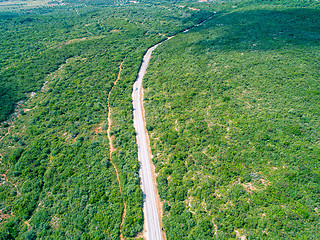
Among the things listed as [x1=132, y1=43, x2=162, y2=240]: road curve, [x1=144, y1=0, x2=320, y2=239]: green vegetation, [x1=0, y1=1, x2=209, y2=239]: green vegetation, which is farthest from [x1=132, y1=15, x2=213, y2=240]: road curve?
[x1=144, y1=0, x2=320, y2=239]: green vegetation

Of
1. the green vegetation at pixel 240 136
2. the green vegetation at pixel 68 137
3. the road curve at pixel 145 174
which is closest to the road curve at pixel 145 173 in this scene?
the road curve at pixel 145 174

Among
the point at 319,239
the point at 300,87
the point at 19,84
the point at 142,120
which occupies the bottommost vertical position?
the point at 319,239

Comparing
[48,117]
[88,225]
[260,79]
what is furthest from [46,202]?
[260,79]

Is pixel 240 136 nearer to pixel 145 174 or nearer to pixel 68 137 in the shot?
pixel 145 174

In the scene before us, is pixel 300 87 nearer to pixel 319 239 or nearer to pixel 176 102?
pixel 176 102

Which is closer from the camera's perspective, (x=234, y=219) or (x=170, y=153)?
(x=234, y=219)

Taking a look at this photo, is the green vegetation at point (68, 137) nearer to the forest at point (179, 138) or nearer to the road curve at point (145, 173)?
the forest at point (179, 138)

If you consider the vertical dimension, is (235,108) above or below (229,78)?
below

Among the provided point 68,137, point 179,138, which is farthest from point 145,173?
point 68,137
